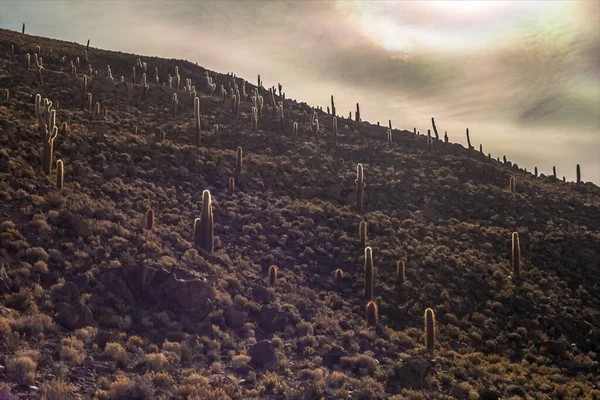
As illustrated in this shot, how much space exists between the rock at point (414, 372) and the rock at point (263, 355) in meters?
3.90

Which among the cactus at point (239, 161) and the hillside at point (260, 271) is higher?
the cactus at point (239, 161)

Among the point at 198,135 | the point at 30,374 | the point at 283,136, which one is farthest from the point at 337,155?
the point at 30,374

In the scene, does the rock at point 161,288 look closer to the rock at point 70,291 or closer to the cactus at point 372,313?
the rock at point 70,291

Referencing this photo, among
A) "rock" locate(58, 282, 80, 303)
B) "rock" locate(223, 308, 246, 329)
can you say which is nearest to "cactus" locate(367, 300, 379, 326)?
"rock" locate(223, 308, 246, 329)

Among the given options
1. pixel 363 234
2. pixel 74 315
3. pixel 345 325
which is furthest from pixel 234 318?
pixel 363 234

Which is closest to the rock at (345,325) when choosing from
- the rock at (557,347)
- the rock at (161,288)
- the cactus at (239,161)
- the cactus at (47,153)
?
the rock at (161,288)

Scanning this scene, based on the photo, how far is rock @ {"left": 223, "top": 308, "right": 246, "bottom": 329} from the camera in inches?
607

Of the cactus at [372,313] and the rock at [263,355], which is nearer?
the rock at [263,355]

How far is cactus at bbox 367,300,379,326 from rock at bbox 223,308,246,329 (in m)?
5.34

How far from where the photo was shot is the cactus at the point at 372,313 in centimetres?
1824

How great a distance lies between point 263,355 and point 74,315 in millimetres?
5260

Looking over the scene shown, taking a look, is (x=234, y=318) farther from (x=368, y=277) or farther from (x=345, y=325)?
(x=368, y=277)

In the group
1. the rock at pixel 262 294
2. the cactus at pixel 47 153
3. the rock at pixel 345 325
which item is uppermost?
the cactus at pixel 47 153

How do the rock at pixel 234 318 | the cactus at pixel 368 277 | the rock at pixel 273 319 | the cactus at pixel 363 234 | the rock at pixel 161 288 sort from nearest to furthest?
the rock at pixel 161 288, the rock at pixel 234 318, the rock at pixel 273 319, the cactus at pixel 368 277, the cactus at pixel 363 234
